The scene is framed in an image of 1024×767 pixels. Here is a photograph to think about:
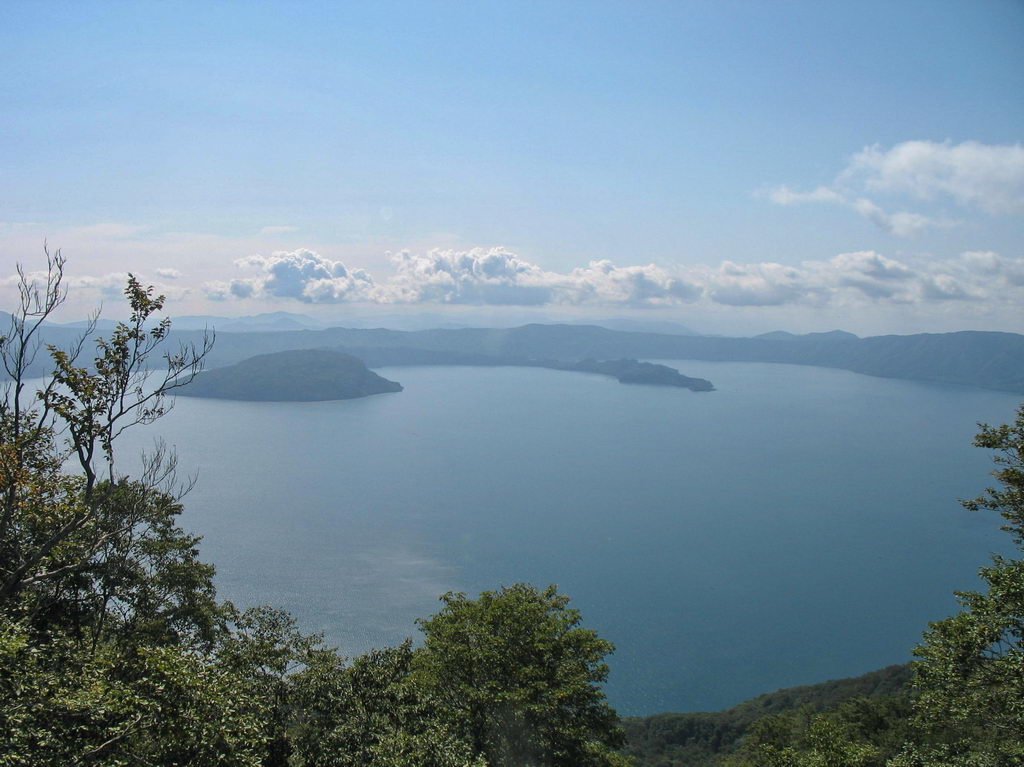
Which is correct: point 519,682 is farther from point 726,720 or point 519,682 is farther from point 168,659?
point 726,720

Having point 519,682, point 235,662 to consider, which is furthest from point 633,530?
point 235,662

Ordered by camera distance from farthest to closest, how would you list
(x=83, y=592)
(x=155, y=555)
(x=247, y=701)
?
(x=155, y=555) < (x=83, y=592) < (x=247, y=701)

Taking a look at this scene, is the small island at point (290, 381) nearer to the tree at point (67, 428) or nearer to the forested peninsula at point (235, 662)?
the forested peninsula at point (235, 662)

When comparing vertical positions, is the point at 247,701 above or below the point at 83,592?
above

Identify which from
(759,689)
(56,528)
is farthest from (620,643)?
(56,528)

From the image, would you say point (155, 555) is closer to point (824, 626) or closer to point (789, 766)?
point (789, 766)

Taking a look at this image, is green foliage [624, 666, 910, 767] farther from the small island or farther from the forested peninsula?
the small island

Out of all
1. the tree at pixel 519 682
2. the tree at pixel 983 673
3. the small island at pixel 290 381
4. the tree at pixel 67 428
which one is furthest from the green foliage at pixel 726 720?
the small island at pixel 290 381
